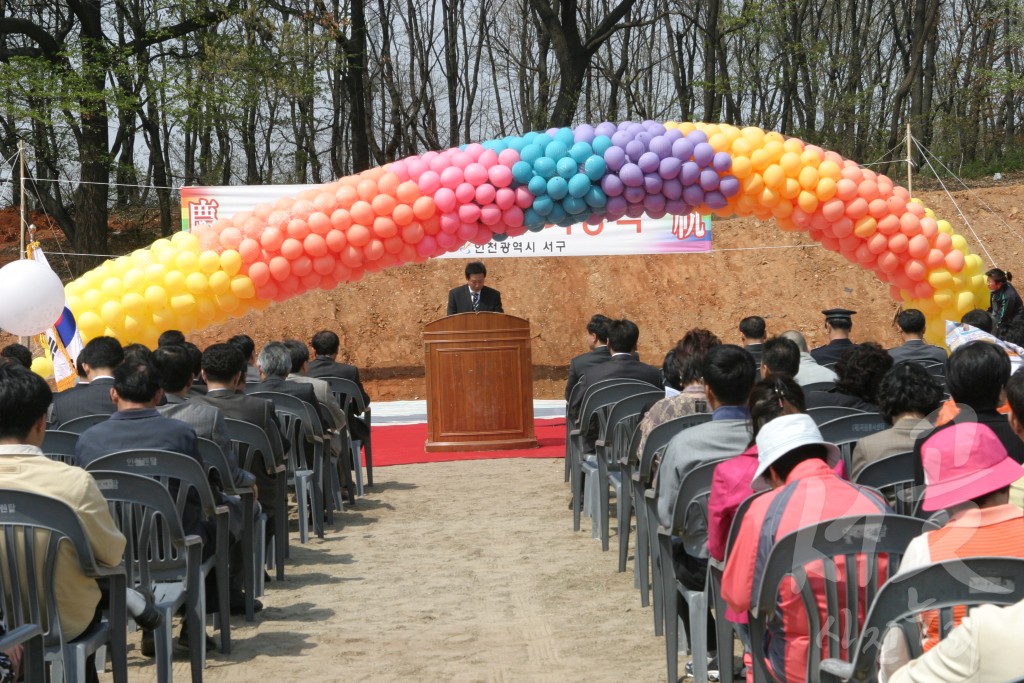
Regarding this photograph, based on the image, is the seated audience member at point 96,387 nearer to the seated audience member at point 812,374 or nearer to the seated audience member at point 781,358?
the seated audience member at point 781,358

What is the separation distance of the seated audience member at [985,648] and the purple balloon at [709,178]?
753 centimetres

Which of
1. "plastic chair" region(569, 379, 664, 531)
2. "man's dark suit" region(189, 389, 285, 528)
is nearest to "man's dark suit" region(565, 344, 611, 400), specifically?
"plastic chair" region(569, 379, 664, 531)

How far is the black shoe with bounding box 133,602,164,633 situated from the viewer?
12.0 feet

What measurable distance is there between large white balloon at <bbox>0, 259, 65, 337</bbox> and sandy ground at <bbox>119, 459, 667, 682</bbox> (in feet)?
7.57

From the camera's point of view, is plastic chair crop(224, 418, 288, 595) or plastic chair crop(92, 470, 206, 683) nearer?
plastic chair crop(92, 470, 206, 683)

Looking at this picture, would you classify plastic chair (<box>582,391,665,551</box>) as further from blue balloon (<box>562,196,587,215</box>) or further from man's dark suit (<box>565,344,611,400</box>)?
blue balloon (<box>562,196,587,215</box>)

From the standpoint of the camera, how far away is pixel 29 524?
3.15 metres

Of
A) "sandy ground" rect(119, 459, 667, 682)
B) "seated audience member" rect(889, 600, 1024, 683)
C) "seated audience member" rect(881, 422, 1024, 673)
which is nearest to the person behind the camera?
"seated audience member" rect(889, 600, 1024, 683)

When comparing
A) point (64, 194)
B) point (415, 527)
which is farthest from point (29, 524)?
point (64, 194)

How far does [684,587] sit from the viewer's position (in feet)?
13.7

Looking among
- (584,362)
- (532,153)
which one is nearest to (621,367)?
(584,362)

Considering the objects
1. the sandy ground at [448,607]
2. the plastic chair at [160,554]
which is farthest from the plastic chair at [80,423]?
the plastic chair at [160,554]

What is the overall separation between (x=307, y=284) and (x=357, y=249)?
1.73ft

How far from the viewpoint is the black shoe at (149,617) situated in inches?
144
